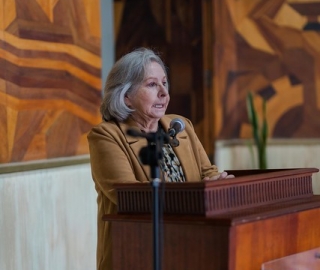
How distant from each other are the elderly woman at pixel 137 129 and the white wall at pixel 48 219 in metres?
0.87

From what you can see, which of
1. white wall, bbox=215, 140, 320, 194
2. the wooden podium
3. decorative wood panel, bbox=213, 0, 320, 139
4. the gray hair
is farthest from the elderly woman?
decorative wood panel, bbox=213, 0, 320, 139

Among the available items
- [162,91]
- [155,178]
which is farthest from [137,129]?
[155,178]

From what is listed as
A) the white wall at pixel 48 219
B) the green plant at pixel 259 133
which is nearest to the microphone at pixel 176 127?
the white wall at pixel 48 219

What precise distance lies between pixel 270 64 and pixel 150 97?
418 centimetres

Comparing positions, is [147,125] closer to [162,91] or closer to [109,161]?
[162,91]

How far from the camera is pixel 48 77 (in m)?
4.52

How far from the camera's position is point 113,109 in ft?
11.2

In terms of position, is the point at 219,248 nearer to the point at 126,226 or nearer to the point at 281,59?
the point at 126,226

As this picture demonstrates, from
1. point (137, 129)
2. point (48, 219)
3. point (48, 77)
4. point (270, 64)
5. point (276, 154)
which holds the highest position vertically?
point (270, 64)

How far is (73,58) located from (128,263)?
2.13 meters

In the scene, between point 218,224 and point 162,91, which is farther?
point 162,91

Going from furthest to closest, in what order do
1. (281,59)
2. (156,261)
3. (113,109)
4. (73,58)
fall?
(281,59)
(73,58)
(113,109)
(156,261)

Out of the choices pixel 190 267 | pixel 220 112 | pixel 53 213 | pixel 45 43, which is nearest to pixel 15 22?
pixel 45 43

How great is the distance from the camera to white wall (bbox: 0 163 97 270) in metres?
4.04
